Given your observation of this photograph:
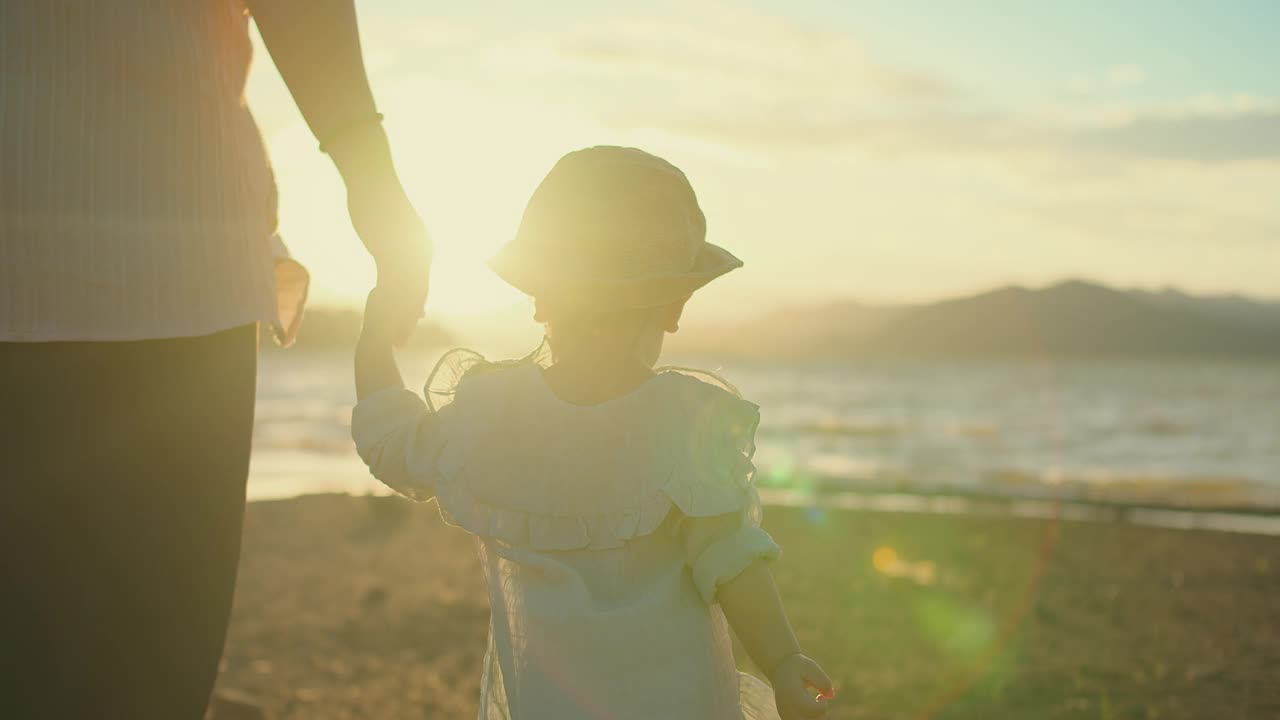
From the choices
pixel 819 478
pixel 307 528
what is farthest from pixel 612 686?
pixel 819 478

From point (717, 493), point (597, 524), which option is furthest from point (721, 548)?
point (597, 524)

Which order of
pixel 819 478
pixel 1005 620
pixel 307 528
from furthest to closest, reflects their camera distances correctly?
pixel 819 478 → pixel 307 528 → pixel 1005 620

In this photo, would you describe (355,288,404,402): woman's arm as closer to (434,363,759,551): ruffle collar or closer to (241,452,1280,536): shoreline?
(434,363,759,551): ruffle collar

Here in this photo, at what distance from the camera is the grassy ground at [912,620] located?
17.1 ft

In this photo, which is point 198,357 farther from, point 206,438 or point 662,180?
point 662,180

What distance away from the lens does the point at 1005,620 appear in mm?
6867

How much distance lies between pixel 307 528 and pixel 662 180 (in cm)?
912

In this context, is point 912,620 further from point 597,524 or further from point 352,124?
point 352,124

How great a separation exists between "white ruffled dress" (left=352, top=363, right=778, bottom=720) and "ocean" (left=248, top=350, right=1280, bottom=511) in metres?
0.34

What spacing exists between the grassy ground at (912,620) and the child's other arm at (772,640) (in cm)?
312

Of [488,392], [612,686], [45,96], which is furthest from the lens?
[488,392]

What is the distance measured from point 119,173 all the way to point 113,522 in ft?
1.64

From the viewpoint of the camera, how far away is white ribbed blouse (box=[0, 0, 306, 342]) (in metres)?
1.52

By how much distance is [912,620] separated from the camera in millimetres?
6691
